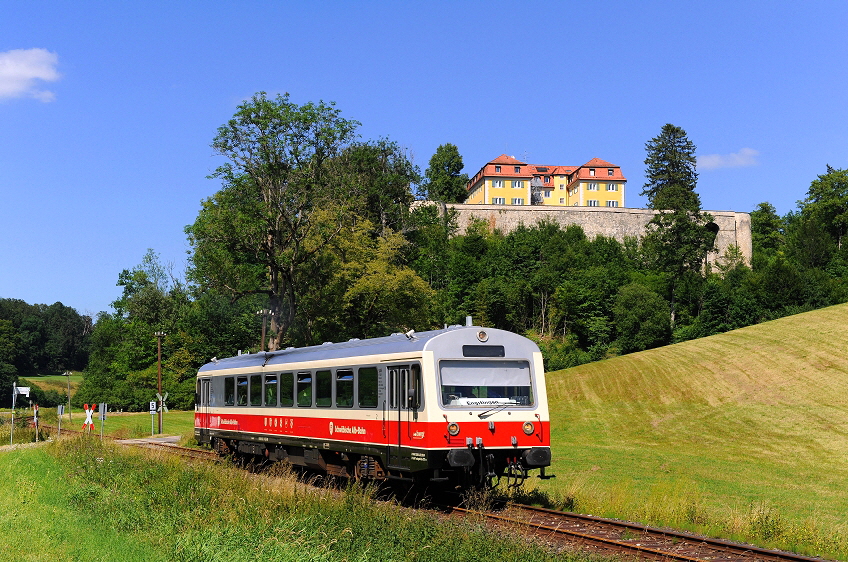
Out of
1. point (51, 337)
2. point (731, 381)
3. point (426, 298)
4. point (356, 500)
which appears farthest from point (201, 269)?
point (51, 337)

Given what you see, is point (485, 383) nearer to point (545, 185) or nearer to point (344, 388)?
point (344, 388)

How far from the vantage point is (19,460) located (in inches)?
941

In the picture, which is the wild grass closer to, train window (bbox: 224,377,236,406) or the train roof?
the train roof

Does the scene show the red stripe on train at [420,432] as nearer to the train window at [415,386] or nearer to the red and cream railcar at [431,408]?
the red and cream railcar at [431,408]

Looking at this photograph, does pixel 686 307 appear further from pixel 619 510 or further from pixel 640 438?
pixel 619 510

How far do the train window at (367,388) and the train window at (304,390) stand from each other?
2570 millimetres

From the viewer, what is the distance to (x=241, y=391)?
78.2 feet

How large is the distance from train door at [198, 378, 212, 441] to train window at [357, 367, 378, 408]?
10.8 m

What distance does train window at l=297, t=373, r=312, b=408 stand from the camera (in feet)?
64.0

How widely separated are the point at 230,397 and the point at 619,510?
513 inches

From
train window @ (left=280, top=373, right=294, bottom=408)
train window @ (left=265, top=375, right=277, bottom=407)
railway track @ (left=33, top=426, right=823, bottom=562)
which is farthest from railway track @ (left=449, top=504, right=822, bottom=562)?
train window @ (left=265, top=375, right=277, bottom=407)

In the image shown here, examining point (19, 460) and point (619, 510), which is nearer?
point (619, 510)

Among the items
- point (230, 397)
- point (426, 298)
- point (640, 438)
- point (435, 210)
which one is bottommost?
point (640, 438)

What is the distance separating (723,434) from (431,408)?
27062 millimetres
